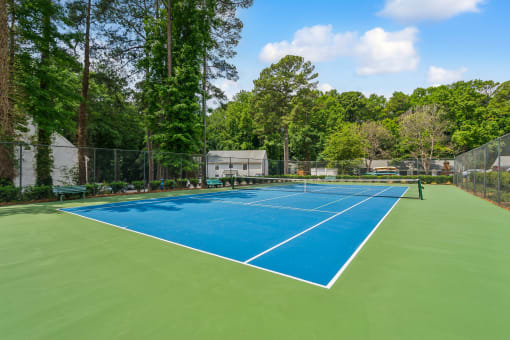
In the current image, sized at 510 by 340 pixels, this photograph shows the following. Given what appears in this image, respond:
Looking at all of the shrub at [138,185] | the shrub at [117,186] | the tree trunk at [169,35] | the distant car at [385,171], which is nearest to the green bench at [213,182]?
the shrub at [138,185]

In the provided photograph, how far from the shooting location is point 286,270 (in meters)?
3.91

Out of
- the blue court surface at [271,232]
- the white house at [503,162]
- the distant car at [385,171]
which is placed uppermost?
the white house at [503,162]

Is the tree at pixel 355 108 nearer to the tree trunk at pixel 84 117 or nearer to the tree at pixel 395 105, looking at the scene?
the tree at pixel 395 105

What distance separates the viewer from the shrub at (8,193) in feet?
37.1

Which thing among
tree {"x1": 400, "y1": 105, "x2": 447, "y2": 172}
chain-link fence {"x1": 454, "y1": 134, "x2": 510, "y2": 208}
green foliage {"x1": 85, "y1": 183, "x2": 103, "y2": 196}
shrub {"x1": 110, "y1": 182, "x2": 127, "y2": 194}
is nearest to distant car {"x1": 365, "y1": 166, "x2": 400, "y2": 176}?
tree {"x1": 400, "y1": 105, "x2": 447, "y2": 172}

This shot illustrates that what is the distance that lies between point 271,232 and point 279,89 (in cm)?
3387

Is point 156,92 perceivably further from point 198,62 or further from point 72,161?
point 72,161

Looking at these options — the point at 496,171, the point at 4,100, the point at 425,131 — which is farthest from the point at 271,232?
the point at 425,131

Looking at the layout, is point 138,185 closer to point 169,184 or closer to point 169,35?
point 169,184

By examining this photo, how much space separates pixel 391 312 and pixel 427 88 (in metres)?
74.9

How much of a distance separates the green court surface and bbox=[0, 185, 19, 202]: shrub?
27.8 feet

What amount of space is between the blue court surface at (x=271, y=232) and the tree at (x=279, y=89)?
27.5 m

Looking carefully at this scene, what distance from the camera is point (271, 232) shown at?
20.7ft

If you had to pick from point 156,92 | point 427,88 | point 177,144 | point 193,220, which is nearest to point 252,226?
point 193,220
